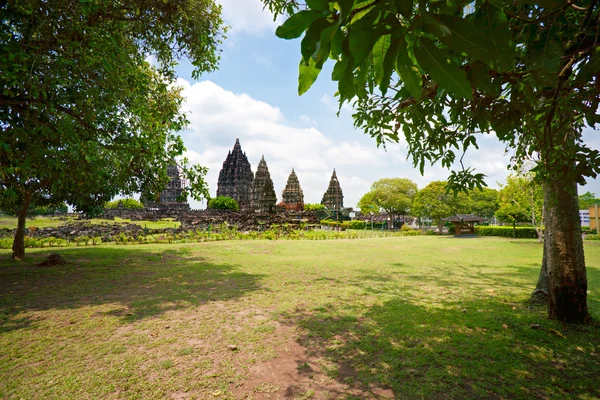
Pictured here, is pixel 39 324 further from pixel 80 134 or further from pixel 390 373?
pixel 390 373

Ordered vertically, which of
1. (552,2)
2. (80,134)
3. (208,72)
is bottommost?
(552,2)

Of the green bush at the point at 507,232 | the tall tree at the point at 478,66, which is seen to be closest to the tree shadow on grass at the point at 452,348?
the tall tree at the point at 478,66

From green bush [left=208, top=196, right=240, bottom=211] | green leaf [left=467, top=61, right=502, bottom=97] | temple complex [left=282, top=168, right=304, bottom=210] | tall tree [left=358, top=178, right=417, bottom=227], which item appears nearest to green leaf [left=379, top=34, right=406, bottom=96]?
green leaf [left=467, top=61, right=502, bottom=97]

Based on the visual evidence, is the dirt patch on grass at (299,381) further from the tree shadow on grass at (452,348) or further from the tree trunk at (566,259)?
the tree trunk at (566,259)

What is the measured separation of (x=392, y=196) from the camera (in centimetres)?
4312

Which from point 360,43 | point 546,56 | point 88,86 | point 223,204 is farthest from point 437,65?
point 223,204

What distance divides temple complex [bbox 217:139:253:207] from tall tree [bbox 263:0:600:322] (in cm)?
5524

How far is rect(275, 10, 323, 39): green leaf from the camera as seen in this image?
91 cm

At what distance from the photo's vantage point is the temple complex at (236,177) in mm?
59500

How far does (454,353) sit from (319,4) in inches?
151

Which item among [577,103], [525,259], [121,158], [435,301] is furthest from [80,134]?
[525,259]

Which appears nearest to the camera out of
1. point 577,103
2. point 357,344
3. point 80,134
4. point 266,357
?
point 577,103

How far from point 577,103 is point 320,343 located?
3.56m

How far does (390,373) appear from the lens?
9.53 ft
